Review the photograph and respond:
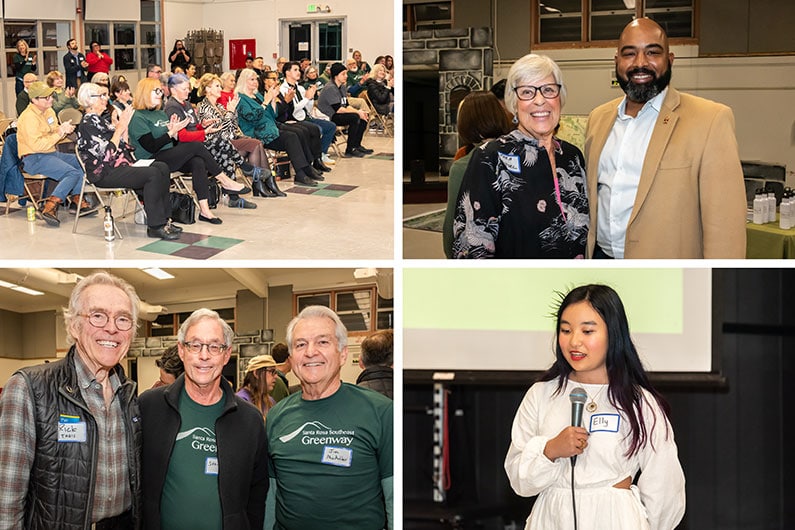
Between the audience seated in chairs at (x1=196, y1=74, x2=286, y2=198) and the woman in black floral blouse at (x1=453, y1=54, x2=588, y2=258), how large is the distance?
11.7 ft

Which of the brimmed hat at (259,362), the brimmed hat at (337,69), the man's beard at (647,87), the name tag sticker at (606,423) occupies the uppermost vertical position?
the brimmed hat at (337,69)

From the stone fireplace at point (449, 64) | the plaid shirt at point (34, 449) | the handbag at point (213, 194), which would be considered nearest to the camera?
the plaid shirt at point (34, 449)

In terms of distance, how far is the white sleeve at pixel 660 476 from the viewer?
2.75m

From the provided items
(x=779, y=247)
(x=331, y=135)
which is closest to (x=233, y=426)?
(x=779, y=247)

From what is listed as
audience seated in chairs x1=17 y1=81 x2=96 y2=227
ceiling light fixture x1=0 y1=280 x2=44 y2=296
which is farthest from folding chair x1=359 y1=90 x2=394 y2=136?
ceiling light fixture x1=0 y1=280 x2=44 y2=296

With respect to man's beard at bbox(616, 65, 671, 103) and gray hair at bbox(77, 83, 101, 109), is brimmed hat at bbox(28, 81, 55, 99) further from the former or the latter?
man's beard at bbox(616, 65, 671, 103)

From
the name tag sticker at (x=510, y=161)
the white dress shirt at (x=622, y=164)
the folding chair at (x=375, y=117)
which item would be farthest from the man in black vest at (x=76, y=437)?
the folding chair at (x=375, y=117)

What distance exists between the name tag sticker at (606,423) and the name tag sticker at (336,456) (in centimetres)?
77

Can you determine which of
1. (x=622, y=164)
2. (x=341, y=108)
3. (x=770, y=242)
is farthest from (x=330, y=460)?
(x=341, y=108)

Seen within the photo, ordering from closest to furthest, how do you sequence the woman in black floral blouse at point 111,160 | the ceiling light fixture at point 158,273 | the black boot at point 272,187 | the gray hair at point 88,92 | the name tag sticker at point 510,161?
the name tag sticker at point 510,161 → the ceiling light fixture at point 158,273 → the gray hair at point 88,92 → the woman in black floral blouse at point 111,160 → the black boot at point 272,187

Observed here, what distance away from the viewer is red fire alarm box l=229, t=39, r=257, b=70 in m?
7.12

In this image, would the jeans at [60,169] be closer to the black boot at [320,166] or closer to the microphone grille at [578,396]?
the black boot at [320,166]

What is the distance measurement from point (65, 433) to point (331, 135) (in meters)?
4.97

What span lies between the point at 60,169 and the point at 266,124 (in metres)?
1.48
